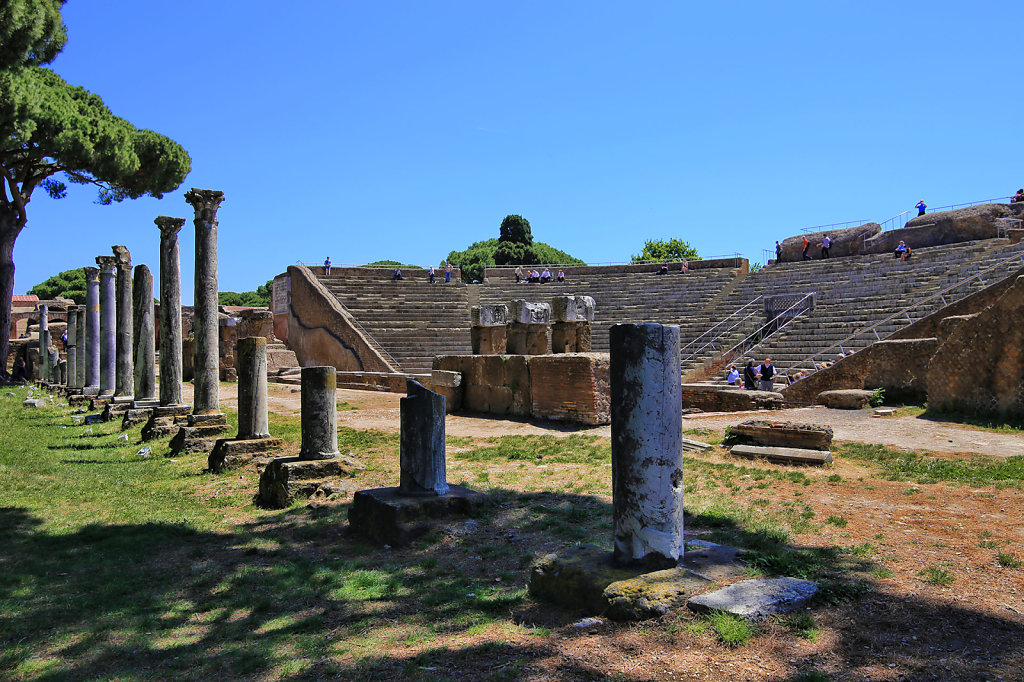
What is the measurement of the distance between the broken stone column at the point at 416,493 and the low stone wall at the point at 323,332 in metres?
17.0

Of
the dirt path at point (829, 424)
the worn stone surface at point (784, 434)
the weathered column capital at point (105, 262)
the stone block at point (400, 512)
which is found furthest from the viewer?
the weathered column capital at point (105, 262)

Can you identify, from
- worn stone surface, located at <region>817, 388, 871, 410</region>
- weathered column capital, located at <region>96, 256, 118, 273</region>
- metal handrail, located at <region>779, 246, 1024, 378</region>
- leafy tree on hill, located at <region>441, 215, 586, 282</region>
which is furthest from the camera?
leafy tree on hill, located at <region>441, 215, 586, 282</region>

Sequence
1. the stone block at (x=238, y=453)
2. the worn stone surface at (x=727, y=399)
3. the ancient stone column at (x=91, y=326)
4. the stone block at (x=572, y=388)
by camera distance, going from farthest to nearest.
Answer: the ancient stone column at (x=91, y=326) → the worn stone surface at (x=727, y=399) → the stone block at (x=572, y=388) → the stone block at (x=238, y=453)

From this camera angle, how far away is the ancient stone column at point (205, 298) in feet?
33.6

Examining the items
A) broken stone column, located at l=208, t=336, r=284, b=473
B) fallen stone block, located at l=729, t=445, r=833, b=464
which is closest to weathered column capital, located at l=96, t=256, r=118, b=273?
broken stone column, located at l=208, t=336, r=284, b=473

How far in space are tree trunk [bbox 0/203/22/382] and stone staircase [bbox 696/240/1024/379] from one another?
72.2 feet

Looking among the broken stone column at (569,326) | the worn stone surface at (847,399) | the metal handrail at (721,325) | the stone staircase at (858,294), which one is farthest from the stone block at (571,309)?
the metal handrail at (721,325)

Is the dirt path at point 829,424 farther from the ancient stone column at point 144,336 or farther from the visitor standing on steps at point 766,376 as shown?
the visitor standing on steps at point 766,376

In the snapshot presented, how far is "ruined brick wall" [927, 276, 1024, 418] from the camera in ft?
30.6

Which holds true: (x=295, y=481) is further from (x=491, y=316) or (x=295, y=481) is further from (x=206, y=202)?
(x=491, y=316)

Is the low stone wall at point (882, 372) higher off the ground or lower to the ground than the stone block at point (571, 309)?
lower

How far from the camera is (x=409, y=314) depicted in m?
28.3

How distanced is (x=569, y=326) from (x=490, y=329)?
2578 millimetres

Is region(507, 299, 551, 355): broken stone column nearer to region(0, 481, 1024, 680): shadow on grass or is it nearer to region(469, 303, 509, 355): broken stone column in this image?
region(469, 303, 509, 355): broken stone column
